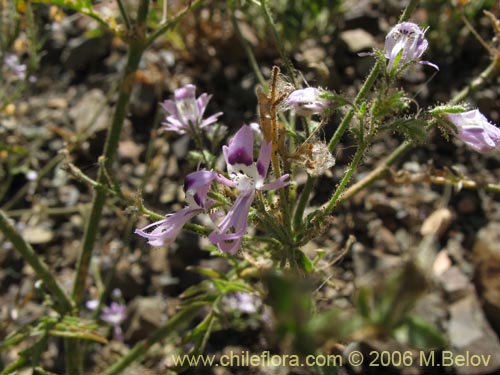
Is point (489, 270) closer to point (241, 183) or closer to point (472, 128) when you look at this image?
point (472, 128)

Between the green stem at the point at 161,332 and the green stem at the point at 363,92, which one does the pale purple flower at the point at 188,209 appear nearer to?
the green stem at the point at 363,92

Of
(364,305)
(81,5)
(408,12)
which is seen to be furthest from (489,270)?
(364,305)

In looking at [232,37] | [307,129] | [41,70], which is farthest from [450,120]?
[41,70]

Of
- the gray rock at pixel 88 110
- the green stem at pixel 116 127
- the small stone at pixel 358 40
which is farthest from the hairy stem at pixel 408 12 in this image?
the gray rock at pixel 88 110

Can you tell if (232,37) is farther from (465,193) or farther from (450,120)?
(450,120)

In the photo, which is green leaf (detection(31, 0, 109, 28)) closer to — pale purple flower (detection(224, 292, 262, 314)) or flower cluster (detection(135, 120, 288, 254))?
flower cluster (detection(135, 120, 288, 254))

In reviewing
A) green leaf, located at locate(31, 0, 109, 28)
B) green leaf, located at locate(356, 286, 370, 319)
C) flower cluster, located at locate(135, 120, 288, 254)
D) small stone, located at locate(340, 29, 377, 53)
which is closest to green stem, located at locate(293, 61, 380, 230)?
flower cluster, located at locate(135, 120, 288, 254)
